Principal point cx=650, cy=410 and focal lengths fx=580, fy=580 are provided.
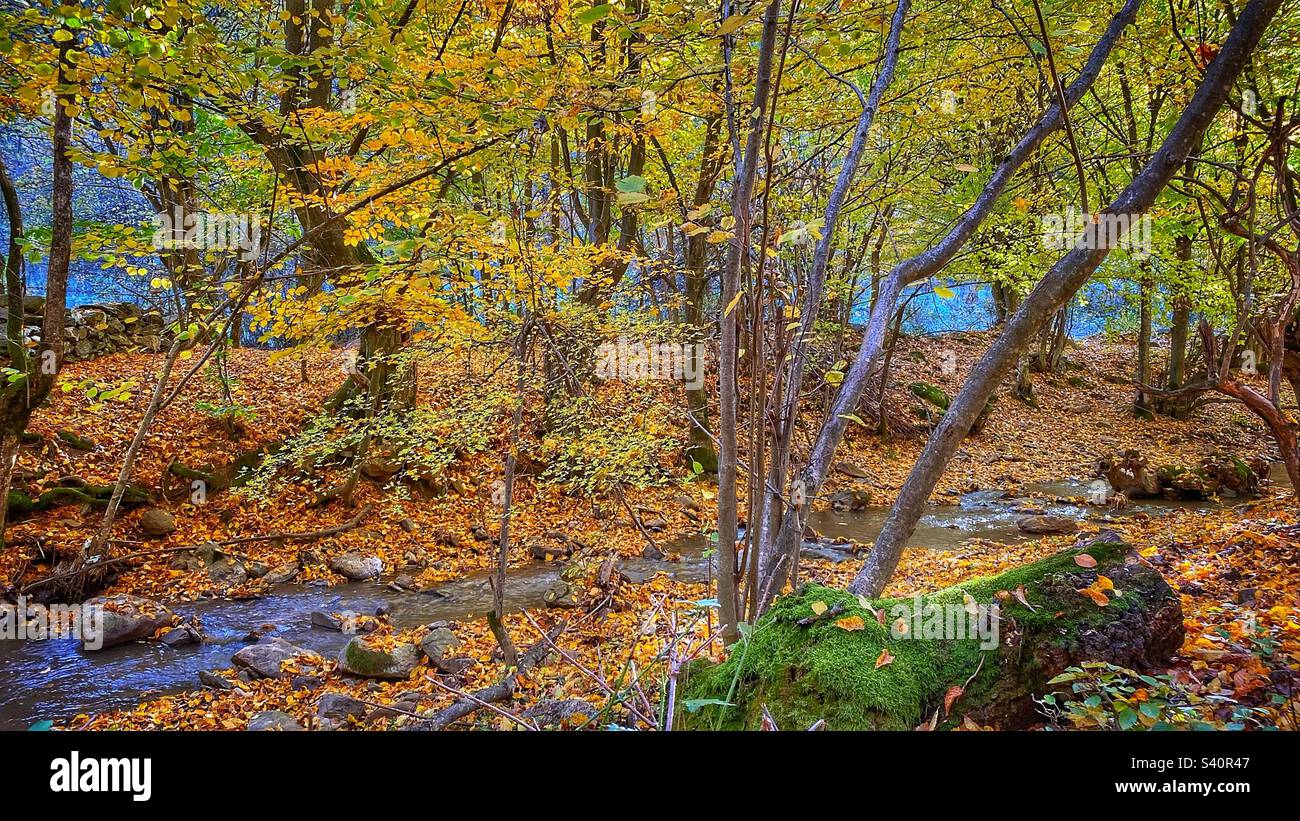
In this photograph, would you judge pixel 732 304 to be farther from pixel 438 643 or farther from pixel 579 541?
pixel 579 541

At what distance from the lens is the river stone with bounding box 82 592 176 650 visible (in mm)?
5875

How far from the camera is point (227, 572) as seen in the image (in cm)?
764

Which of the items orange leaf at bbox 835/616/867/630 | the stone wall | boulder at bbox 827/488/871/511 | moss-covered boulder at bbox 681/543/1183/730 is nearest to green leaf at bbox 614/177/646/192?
moss-covered boulder at bbox 681/543/1183/730

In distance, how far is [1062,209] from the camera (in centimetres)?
767

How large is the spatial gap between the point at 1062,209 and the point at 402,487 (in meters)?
10.1

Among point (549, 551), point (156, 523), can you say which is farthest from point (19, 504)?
point (549, 551)

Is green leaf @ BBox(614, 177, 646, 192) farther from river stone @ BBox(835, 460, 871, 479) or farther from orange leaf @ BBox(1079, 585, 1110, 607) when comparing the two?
river stone @ BBox(835, 460, 871, 479)

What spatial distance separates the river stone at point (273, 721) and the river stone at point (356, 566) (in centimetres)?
332

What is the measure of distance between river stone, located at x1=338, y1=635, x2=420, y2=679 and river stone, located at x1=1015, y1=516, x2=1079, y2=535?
8.93m

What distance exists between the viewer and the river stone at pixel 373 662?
5477 millimetres

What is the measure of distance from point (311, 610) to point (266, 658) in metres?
1.47
